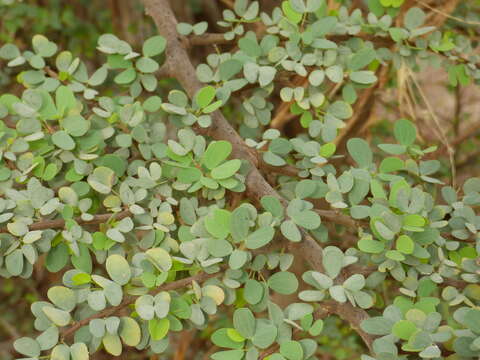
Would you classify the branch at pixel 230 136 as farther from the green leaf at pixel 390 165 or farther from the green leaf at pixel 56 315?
the green leaf at pixel 56 315

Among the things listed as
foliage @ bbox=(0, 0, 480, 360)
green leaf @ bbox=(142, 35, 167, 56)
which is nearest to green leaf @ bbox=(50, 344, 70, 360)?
foliage @ bbox=(0, 0, 480, 360)

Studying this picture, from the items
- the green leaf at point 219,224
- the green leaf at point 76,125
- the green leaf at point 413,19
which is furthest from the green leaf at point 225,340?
the green leaf at point 413,19

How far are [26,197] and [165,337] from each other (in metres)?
0.24

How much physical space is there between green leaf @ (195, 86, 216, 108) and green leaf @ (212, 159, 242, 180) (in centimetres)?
12

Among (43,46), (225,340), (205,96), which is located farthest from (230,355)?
(43,46)

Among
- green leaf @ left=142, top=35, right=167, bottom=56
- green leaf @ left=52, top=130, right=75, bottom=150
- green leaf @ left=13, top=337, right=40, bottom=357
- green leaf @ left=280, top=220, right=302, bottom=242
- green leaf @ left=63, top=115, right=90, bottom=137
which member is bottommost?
green leaf @ left=13, top=337, right=40, bottom=357

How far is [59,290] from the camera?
2.13ft

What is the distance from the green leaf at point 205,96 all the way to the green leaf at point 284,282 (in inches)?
10.1

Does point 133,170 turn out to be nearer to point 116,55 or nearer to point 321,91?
point 116,55

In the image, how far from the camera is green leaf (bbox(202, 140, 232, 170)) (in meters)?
0.72

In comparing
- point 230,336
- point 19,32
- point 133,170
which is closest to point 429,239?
point 230,336

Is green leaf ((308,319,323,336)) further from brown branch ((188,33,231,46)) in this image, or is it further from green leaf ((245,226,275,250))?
brown branch ((188,33,231,46))

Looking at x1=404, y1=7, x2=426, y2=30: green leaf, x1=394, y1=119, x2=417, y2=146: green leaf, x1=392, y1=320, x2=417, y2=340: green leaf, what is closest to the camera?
x1=392, y1=320, x2=417, y2=340: green leaf

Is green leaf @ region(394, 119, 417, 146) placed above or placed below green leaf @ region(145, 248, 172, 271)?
above
